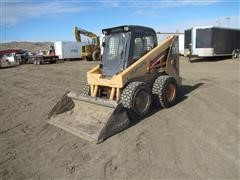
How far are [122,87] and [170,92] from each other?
66.6 inches

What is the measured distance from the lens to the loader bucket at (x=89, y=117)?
18.6 feet

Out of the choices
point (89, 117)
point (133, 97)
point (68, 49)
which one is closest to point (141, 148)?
point (133, 97)

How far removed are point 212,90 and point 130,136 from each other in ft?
15.5

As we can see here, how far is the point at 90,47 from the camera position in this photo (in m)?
30.7

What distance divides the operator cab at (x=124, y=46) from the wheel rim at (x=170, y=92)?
1.11 m

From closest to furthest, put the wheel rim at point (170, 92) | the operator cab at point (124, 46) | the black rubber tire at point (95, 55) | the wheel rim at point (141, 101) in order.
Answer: the wheel rim at point (141, 101), the operator cab at point (124, 46), the wheel rim at point (170, 92), the black rubber tire at point (95, 55)

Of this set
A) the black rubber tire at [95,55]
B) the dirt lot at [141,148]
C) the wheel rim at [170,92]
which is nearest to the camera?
the dirt lot at [141,148]

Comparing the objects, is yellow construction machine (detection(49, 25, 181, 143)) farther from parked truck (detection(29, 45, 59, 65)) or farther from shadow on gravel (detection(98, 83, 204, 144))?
parked truck (detection(29, 45, 59, 65))

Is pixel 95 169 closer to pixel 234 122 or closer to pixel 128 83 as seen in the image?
pixel 128 83

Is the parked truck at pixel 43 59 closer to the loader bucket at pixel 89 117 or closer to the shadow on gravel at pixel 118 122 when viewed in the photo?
the loader bucket at pixel 89 117

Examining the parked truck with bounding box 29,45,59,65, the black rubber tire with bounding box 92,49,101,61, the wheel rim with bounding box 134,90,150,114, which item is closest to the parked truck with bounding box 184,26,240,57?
the black rubber tire with bounding box 92,49,101,61

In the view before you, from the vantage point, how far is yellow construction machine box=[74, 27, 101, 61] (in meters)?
30.2

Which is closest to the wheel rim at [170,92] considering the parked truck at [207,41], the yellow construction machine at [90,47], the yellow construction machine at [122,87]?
the yellow construction machine at [122,87]

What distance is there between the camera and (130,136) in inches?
224
